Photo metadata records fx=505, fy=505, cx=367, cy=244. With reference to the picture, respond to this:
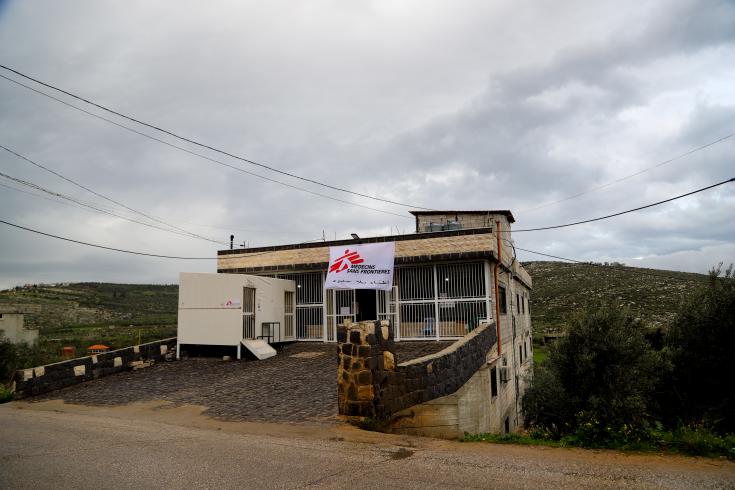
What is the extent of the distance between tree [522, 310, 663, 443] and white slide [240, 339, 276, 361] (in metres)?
9.28

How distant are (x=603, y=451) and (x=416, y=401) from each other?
378cm

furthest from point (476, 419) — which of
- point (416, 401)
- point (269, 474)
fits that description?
point (269, 474)

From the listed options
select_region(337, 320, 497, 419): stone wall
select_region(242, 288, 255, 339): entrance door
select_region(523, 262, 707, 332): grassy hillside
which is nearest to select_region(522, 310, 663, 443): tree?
select_region(337, 320, 497, 419): stone wall

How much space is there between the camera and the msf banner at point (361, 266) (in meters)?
17.8

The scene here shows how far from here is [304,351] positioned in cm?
1789

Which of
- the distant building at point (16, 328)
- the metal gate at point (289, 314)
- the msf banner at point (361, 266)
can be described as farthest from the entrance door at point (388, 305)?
the distant building at point (16, 328)

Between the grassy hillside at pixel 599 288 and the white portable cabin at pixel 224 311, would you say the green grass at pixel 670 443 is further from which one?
the grassy hillside at pixel 599 288

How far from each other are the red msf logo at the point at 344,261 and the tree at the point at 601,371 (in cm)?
886

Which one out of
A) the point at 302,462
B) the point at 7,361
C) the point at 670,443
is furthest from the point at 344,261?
the point at 7,361

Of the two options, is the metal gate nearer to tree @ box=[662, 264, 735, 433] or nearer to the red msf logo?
the red msf logo

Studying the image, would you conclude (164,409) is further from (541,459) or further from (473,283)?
(473,283)

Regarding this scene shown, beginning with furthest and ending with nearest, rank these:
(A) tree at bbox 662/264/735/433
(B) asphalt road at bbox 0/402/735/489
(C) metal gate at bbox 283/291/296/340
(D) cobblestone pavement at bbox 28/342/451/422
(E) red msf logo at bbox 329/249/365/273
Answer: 1. (C) metal gate at bbox 283/291/296/340
2. (E) red msf logo at bbox 329/249/365/273
3. (A) tree at bbox 662/264/735/433
4. (D) cobblestone pavement at bbox 28/342/451/422
5. (B) asphalt road at bbox 0/402/735/489

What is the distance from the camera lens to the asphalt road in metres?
5.30

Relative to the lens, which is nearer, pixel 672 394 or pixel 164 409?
pixel 164 409
